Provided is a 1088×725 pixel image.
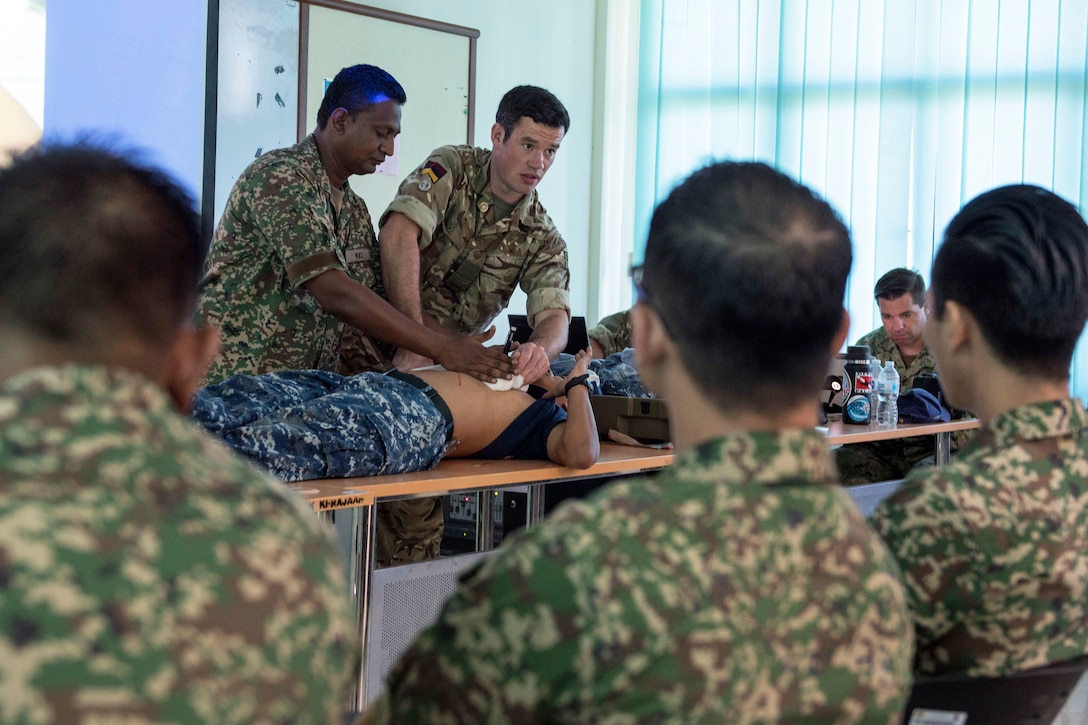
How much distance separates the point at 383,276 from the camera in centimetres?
304

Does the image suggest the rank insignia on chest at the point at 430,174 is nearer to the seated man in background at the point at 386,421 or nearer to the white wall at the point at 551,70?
the seated man in background at the point at 386,421

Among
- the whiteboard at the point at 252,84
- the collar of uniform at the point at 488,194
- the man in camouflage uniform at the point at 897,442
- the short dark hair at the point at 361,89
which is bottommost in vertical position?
the man in camouflage uniform at the point at 897,442

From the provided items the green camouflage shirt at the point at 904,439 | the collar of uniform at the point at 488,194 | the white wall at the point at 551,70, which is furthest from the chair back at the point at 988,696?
the white wall at the point at 551,70

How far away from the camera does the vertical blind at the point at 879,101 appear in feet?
17.0

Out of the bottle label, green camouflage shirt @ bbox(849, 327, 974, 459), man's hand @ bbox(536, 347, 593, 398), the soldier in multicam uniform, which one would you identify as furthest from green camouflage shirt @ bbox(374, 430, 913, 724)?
green camouflage shirt @ bbox(849, 327, 974, 459)

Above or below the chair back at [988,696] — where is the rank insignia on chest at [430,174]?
above

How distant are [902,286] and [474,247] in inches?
87.5

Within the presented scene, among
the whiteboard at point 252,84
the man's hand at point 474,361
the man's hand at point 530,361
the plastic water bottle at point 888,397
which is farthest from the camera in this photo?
the whiteboard at point 252,84

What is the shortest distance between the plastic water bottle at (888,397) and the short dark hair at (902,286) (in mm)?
540

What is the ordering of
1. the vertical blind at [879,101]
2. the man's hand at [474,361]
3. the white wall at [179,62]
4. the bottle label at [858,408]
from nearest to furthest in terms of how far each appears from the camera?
the man's hand at [474,361] → the white wall at [179,62] → the bottle label at [858,408] → the vertical blind at [879,101]

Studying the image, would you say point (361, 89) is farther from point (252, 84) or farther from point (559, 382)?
point (252, 84)

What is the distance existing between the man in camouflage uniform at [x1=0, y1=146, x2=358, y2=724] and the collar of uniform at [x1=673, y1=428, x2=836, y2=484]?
11.2 inches

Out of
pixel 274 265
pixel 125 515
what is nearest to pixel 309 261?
pixel 274 265

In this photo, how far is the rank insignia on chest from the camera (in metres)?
3.13
